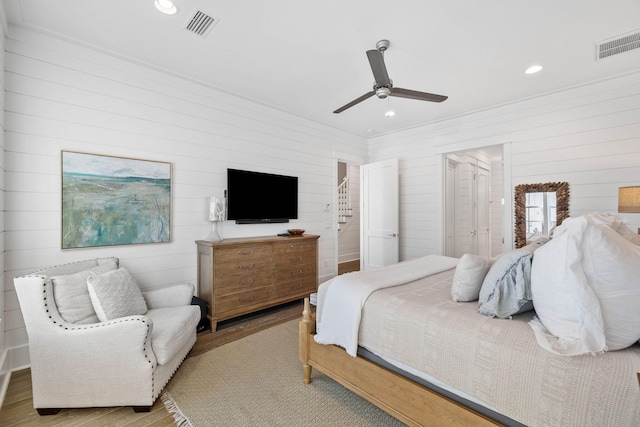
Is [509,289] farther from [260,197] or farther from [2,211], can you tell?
[2,211]

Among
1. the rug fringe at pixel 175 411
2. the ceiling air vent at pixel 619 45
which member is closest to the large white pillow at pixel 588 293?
the rug fringe at pixel 175 411

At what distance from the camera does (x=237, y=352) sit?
2578 mm

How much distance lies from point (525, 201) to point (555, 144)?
2.55 ft

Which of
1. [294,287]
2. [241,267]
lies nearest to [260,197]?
[241,267]

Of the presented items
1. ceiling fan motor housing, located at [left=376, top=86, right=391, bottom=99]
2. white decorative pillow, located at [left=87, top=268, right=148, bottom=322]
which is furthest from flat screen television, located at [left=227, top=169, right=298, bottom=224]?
ceiling fan motor housing, located at [left=376, top=86, right=391, bottom=99]

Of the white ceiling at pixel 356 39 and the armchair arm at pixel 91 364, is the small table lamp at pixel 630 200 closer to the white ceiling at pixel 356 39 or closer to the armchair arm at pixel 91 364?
the white ceiling at pixel 356 39

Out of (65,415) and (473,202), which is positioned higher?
(473,202)

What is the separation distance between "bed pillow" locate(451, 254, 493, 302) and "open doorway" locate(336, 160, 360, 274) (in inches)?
180

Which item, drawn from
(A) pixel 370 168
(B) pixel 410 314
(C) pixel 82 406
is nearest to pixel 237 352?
(C) pixel 82 406

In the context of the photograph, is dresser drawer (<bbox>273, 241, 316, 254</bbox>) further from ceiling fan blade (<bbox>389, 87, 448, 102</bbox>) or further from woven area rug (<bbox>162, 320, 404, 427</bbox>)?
ceiling fan blade (<bbox>389, 87, 448, 102</bbox>)

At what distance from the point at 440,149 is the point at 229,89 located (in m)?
3.32

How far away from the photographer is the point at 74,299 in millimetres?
1903

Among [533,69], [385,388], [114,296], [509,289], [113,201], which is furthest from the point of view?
[533,69]

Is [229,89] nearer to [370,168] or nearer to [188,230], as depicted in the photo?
[188,230]
